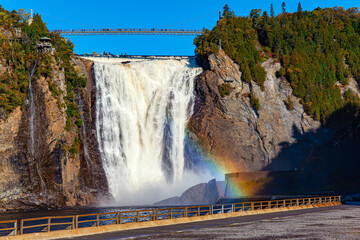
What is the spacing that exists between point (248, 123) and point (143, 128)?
22953 millimetres

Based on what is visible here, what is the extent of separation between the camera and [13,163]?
80.4 metres

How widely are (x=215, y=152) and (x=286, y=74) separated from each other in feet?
104

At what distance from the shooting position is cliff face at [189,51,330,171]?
101438mm

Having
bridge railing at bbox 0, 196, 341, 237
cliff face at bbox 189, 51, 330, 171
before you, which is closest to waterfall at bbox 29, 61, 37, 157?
bridge railing at bbox 0, 196, 341, 237

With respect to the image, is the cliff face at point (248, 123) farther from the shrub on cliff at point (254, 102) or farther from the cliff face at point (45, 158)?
the cliff face at point (45, 158)

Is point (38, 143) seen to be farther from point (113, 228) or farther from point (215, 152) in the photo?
point (113, 228)

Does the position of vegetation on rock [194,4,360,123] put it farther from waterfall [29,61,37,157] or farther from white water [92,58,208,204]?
waterfall [29,61,37,157]

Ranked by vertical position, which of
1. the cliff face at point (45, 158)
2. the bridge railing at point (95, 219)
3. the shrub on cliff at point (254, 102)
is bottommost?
the bridge railing at point (95, 219)

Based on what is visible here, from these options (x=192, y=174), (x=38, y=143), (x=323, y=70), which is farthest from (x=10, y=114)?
(x=323, y=70)

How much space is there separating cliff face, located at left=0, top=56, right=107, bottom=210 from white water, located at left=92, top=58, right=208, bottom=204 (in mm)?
4223

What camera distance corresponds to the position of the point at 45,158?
82.8 meters

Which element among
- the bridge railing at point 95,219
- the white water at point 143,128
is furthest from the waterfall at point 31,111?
the bridge railing at point 95,219

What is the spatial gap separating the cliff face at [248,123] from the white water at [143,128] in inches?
167

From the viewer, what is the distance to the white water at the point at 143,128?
308 feet
